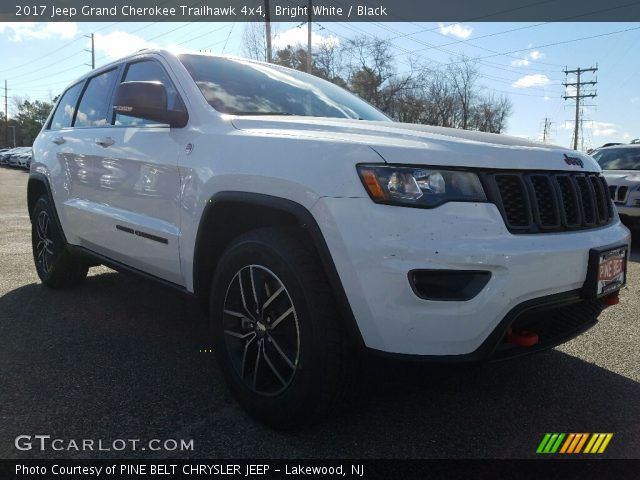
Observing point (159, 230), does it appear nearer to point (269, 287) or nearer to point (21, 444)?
point (269, 287)

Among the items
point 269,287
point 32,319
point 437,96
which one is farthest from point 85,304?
point 437,96

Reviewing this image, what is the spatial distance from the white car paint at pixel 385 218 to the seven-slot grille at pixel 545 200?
0.04 m

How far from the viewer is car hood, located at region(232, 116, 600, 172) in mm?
1916

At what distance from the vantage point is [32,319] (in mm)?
3764

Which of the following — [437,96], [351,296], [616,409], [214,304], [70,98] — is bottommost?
[616,409]

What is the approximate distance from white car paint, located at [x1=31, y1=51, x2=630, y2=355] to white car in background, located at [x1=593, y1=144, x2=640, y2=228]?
5560mm

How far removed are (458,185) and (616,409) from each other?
154 cm

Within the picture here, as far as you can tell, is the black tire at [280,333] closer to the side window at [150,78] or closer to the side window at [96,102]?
the side window at [150,78]

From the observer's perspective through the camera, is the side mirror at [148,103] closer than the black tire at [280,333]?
No

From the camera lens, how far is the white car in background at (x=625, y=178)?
722 centimetres

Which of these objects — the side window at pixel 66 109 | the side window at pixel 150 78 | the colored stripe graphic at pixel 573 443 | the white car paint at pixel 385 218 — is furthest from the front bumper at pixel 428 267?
the side window at pixel 66 109

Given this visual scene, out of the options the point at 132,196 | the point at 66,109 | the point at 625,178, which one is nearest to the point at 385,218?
the point at 132,196

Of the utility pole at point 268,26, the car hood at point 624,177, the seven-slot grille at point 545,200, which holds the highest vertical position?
the utility pole at point 268,26

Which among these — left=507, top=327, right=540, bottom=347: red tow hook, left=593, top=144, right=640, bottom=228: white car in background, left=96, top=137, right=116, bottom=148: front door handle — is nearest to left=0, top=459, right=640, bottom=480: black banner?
left=507, top=327, right=540, bottom=347: red tow hook
